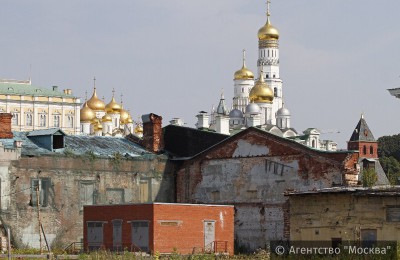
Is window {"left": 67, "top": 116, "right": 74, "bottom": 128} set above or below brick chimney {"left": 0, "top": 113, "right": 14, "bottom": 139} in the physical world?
above

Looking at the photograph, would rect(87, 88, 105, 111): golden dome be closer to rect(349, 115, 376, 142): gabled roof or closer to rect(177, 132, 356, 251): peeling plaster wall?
rect(349, 115, 376, 142): gabled roof

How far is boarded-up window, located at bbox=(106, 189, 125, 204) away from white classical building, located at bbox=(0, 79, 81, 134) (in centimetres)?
9949

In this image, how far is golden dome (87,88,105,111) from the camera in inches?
6097

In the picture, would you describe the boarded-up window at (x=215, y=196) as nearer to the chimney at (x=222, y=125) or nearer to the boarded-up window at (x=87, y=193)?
the boarded-up window at (x=87, y=193)

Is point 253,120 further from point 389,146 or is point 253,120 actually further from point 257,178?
point 257,178

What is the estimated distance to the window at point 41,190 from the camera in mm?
44594

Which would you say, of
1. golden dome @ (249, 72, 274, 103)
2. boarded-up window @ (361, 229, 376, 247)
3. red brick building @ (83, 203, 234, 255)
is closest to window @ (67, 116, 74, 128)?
golden dome @ (249, 72, 274, 103)

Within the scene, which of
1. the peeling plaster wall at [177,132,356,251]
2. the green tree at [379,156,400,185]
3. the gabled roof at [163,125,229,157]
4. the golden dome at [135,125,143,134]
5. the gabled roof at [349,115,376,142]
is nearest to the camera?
the peeling plaster wall at [177,132,356,251]

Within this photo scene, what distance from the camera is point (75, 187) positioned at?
4612 centimetres

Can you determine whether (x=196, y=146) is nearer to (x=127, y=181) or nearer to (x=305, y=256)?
(x=127, y=181)

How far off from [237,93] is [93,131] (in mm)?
22578

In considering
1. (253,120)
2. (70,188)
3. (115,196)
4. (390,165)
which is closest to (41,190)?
(70,188)

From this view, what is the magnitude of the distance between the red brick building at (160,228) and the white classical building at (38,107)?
104 meters

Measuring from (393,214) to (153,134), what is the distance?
64.5 feet
